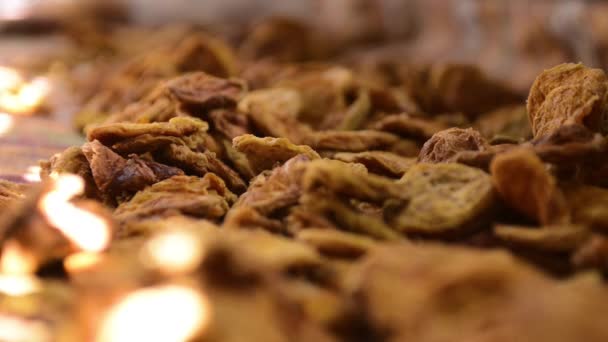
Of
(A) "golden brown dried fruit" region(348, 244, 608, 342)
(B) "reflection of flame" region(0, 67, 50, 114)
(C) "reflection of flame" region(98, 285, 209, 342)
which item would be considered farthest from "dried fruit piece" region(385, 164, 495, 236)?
(B) "reflection of flame" region(0, 67, 50, 114)

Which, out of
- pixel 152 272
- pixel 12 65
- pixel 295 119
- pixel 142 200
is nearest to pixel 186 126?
pixel 142 200

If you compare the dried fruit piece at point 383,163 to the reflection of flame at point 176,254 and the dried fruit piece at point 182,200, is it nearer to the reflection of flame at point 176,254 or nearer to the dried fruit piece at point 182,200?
the dried fruit piece at point 182,200

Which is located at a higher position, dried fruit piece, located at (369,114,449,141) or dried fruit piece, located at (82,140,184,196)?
dried fruit piece, located at (82,140,184,196)

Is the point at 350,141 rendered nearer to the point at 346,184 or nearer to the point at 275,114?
the point at 275,114

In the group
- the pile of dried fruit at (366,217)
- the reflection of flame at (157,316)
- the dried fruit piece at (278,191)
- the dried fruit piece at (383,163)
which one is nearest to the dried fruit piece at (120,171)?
the pile of dried fruit at (366,217)

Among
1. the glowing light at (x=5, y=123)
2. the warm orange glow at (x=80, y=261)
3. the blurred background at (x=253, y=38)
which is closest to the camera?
the warm orange glow at (x=80, y=261)

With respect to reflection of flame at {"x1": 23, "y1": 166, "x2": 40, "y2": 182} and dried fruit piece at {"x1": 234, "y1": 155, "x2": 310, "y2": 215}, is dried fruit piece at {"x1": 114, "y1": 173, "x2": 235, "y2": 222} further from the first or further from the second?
reflection of flame at {"x1": 23, "y1": 166, "x2": 40, "y2": 182}
